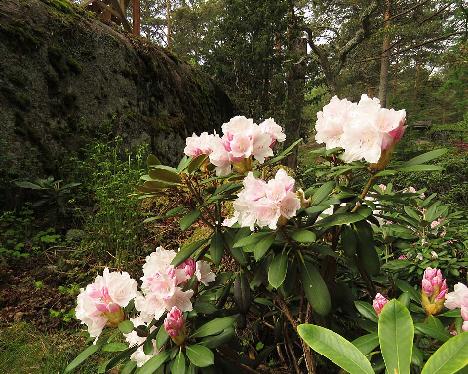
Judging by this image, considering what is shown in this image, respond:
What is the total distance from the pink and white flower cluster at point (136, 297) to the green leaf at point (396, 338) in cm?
56

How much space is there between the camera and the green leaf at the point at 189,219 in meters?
1.15

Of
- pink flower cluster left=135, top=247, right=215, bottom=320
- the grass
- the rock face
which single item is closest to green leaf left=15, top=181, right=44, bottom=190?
the rock face

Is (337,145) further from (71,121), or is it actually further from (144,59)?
(144,59)

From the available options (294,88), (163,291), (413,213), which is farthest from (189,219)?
(294,88)

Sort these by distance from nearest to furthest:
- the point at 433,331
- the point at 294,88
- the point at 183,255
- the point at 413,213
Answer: the point at 433,331
the point at 183,255
the point at 413,213
the point at 294,88

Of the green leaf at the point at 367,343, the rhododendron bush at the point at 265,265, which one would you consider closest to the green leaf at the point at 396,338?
the rhododendron bush at the point at 265,265

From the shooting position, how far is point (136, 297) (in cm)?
110

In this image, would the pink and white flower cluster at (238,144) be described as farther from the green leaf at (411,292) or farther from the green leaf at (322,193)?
the green leaf at (411,292)

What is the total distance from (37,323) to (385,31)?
759 cm

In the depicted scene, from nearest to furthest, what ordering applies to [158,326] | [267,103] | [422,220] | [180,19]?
[158,326], [422,220], [267,103], [180,19]

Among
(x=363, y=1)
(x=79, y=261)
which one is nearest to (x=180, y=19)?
(x=363, y=1)

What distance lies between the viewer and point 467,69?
7.25 meters

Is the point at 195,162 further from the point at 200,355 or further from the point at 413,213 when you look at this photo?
the point at 413,213

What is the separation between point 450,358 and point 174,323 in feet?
2.20
